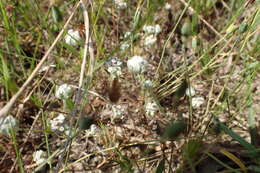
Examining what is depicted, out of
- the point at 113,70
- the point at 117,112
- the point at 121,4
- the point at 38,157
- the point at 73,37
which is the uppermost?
the point at 121,4

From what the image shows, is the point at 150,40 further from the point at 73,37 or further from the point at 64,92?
the point at 64,92

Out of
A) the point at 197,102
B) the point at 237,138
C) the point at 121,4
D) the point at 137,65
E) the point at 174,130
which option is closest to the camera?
the point at 174,130

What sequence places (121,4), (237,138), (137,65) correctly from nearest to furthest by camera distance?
(237,138), (137,65), (121,4)

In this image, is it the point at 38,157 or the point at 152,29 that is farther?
the point at 152,29

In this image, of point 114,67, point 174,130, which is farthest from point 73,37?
point 174,130

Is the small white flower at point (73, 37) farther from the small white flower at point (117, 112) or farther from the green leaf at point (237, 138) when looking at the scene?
the green leaf at point (237, 138)

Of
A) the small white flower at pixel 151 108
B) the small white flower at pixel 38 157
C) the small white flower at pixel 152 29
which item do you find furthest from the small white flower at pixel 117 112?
the small white flower at pixel 152 29

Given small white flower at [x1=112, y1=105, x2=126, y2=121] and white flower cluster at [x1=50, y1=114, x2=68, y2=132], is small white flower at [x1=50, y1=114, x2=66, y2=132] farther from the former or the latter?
small white flower at [x1=112, y1=105, x2=126, y2=121]

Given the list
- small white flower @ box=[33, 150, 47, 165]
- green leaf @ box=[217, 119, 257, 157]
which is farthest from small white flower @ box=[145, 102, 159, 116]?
small white flower @ box=[33, 150, 47, 165]

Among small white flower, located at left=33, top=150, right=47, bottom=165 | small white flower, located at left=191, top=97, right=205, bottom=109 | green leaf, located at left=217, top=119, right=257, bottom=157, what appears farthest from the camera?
small white flower, located at left=191, top=97, right=205, bottom=109

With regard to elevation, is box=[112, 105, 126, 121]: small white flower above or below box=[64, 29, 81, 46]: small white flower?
below
